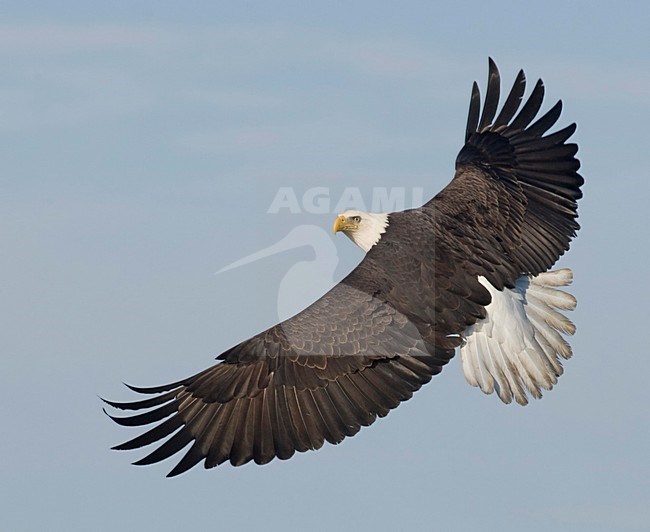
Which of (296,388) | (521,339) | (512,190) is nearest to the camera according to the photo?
(296,388)

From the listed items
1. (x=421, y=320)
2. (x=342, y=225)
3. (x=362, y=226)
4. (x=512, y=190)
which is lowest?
(x=421, y=320)

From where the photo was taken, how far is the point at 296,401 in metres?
9.42

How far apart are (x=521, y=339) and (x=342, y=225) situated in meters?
1.90

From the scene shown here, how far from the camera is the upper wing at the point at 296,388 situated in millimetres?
9305

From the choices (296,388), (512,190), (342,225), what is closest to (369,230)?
(342,225)

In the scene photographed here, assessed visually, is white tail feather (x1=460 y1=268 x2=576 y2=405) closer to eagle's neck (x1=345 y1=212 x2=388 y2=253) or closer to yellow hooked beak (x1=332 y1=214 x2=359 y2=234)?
eagle's neck (x1=345 y1=212 x2=388 y2=253)

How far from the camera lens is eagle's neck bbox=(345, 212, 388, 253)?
36.1 ft

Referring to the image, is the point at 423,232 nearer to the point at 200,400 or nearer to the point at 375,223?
the point at 375,223

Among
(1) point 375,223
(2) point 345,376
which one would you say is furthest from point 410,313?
(1) point 375,223

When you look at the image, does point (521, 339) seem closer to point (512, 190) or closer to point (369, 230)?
point (512, 190)

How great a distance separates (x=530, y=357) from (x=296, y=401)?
104 inches

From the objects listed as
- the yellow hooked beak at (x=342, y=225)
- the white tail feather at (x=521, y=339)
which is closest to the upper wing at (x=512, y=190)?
the white tail feather at (x=521, y=339)

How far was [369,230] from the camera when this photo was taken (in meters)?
11.1

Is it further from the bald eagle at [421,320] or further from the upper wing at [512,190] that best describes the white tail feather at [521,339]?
the upper wing at [512,190]
